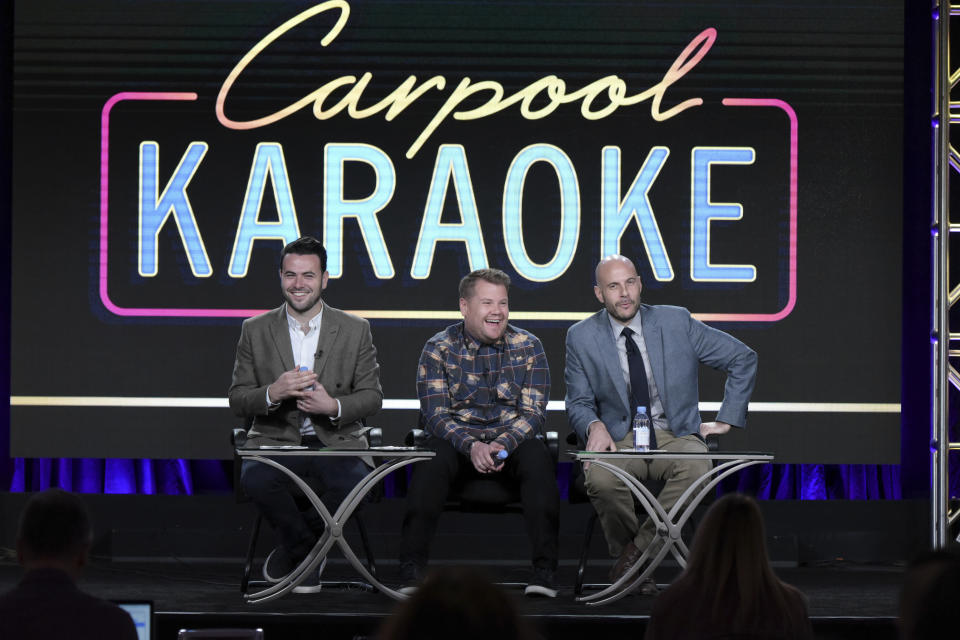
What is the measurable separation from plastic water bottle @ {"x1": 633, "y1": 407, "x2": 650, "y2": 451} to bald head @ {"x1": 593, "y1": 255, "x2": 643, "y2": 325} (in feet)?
1.34

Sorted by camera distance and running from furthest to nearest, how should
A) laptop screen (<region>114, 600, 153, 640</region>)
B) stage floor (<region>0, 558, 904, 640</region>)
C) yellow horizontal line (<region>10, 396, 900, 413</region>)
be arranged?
yellow horizontal line (<region>10, 396, 900, 413</region>)
stage floor (<region>0, 558, 904, 640</region>)
laptop screen (<region>114, 600, 153, 640</region>)

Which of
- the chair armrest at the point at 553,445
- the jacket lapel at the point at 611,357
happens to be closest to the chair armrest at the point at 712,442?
the jacket lapel at the point at 611,357

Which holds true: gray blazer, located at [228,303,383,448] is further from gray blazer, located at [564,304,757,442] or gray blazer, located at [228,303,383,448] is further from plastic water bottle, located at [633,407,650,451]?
plastic water bottle, located at [633,407,650,451]

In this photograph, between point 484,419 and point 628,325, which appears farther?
point 628,325

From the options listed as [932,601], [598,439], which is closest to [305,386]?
[598,439]

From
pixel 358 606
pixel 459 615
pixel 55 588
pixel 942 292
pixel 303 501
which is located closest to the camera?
pixel 459 615

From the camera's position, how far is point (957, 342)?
5.87m

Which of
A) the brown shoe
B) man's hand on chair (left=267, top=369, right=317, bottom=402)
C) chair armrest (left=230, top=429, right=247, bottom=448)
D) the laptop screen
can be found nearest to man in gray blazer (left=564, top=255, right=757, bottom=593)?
the brown shoe

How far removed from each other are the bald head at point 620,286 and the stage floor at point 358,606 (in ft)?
3.63

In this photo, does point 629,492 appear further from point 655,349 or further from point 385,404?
point 385,404

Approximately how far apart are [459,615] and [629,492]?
3.26 m

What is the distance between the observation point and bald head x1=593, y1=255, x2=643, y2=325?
16.0 ft

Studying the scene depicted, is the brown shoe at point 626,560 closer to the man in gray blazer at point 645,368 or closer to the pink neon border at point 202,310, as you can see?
the man in gray blazer at point 645,368

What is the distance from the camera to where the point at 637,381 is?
4906 mm
